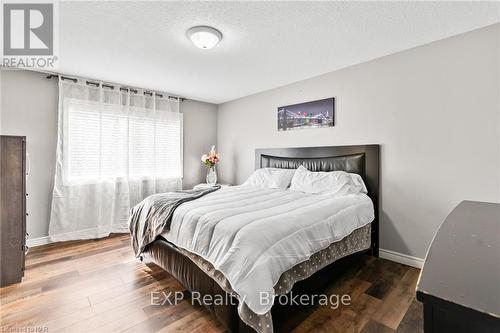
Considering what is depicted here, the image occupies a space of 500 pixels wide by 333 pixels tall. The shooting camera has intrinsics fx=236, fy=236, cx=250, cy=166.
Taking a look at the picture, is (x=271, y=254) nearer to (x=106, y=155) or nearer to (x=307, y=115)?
(x=307, y=115)

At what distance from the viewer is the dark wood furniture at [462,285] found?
504 mm

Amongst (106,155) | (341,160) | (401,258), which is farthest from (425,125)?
(106,155)

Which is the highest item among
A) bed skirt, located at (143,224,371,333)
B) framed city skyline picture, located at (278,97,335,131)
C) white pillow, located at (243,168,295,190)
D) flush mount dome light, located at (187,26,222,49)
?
flush mount dome light, located at (187,26,222,49)

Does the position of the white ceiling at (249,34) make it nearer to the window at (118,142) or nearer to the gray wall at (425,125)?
the gray wall at (425,125)

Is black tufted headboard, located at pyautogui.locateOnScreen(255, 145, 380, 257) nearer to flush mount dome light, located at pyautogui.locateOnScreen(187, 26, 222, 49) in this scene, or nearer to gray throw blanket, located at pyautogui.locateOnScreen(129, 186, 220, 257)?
gray throw blanket, located at pyautogui.locateOnScreen(129, 186, 220, 257)

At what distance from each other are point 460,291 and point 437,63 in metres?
2.77

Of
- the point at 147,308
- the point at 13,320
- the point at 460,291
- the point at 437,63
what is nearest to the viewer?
the point at 460,291

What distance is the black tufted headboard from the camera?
2.87 meters

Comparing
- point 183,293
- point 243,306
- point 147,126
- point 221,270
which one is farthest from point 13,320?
point 147,126

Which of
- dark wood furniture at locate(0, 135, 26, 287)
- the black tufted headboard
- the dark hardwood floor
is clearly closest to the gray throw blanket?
the dark hardwood floor

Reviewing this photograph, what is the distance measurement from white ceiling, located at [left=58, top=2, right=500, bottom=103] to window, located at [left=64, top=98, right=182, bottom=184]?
613 millimetres

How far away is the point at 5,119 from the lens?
2980 millimetres

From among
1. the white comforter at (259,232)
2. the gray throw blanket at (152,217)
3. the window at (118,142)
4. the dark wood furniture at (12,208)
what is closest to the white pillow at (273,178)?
the white comforter at (259,232)

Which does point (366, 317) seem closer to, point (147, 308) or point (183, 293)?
point (183, 293)
